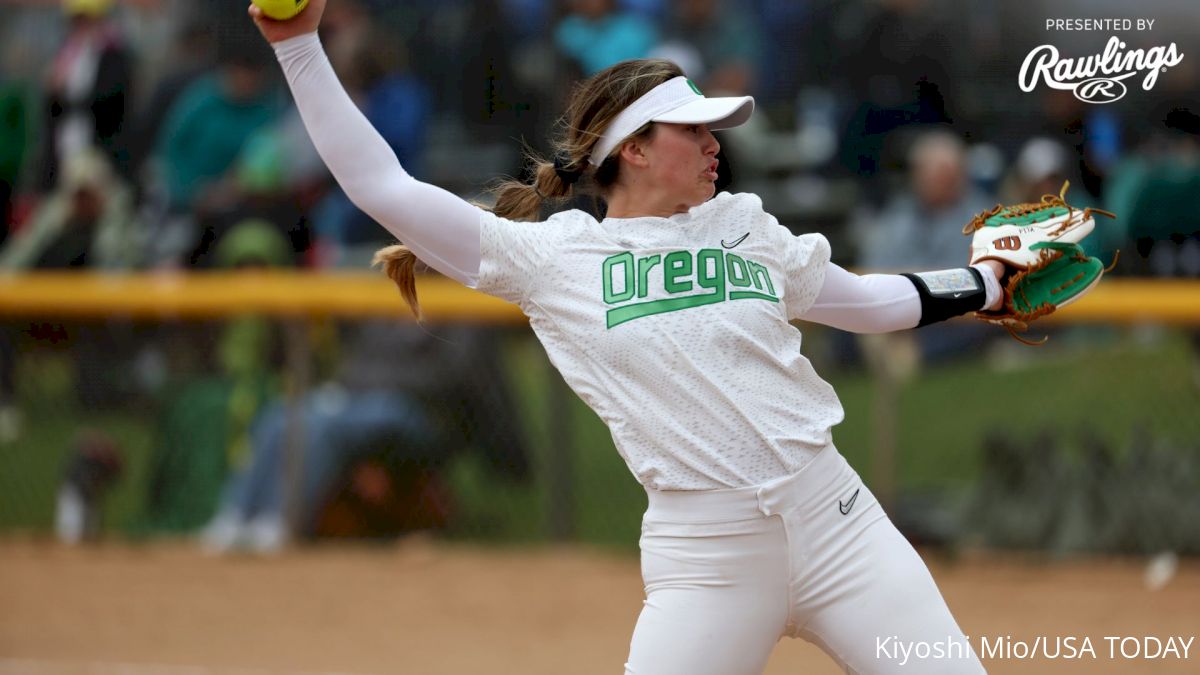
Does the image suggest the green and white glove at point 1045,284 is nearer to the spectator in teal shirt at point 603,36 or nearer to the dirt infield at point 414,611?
the dirt infield at point 414,611

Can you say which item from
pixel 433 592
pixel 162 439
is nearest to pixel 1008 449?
pixel 433 592

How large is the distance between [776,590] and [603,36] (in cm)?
709

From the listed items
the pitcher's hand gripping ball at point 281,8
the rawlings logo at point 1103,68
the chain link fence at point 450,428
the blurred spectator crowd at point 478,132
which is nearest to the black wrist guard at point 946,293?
the pitcher's hand gripping ball at point 281,8

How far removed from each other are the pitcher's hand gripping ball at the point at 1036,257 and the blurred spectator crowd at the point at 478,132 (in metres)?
4.18

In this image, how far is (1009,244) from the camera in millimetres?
4031

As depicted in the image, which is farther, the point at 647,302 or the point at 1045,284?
the point at 1045,284

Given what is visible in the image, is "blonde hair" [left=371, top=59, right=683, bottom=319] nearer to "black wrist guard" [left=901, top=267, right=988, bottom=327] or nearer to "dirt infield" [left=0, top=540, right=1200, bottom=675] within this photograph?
"black wrist guard" [left=901, top=267, right=988, bottom=327]

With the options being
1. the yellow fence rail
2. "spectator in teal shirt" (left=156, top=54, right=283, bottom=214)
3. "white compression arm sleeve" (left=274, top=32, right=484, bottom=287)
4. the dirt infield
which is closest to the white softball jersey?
"white compression arm sleeve" (left=274, top=32, right=484, bottom=287)

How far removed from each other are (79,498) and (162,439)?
73 cm

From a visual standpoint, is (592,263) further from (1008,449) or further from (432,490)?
(432,490)

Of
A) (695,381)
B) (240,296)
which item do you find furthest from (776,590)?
(240,296)

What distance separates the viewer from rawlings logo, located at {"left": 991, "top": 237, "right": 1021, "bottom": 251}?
158 inches

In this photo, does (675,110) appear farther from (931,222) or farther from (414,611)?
(931,222)

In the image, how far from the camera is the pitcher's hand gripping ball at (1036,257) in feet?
13.2
